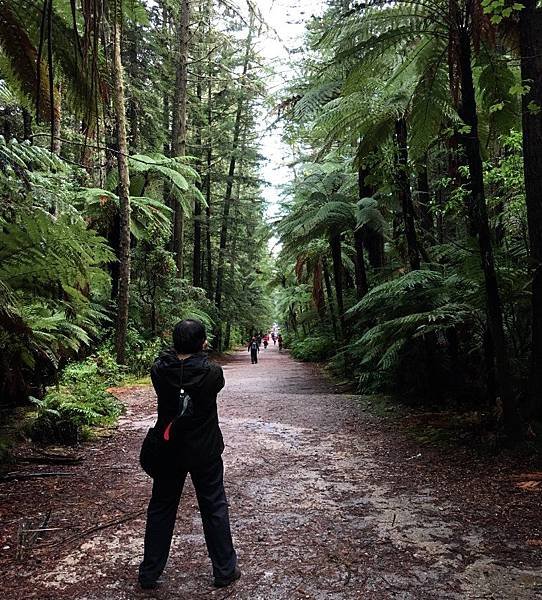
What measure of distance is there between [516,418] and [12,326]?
14.7ft

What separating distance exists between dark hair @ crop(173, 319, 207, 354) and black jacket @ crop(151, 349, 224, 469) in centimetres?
5

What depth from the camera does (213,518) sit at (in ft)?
8.67

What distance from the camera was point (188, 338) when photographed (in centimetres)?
268

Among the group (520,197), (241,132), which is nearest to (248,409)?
(520,197)

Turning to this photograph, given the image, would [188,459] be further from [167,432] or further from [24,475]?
[24,475]

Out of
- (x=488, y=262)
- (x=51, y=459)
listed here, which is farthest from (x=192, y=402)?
(x=488, y=262)

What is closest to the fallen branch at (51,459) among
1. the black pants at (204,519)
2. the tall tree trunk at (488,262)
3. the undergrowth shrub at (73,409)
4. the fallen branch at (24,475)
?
the fallen branch at (24,475)

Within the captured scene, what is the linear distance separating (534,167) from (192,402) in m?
4.00

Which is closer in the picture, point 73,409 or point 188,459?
point 188,459

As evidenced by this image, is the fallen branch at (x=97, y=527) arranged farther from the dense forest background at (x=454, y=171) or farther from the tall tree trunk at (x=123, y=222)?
the tall tree trunk at (x=123, y=222)

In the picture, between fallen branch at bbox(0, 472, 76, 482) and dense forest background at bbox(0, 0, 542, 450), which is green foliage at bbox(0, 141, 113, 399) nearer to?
dense forest background at bbox(0, 0, 542, 450)

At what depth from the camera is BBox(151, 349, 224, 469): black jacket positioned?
2.61m

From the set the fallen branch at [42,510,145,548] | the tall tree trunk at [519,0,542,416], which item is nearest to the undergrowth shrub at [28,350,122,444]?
the fallen branch at [42,510,145,548]

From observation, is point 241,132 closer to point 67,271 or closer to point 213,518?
point 67,271
